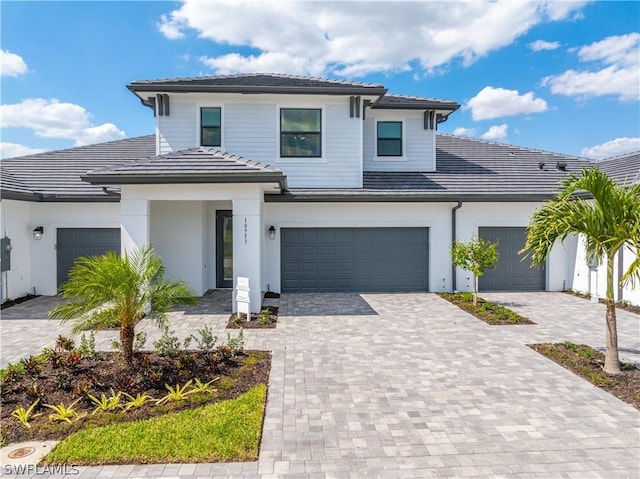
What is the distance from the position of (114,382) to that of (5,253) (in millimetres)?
8248

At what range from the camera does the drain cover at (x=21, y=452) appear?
3797 millimetres

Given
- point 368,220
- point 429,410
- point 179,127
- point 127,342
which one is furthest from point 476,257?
point 179,127

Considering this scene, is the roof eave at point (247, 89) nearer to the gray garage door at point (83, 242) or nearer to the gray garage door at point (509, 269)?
the gray garage door at point (83, 242)

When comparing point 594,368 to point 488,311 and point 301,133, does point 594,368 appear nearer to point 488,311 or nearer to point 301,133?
point 488,311

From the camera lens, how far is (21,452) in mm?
3869

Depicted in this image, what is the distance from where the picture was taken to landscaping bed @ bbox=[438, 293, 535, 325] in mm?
9008

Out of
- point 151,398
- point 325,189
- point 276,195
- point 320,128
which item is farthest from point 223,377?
point 320,128

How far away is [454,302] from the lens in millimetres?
11055

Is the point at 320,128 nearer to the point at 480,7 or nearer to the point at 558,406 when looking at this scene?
the point at 480,7

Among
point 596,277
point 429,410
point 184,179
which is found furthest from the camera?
point 596,277

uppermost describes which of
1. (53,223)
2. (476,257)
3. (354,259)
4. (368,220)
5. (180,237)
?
(368,220)

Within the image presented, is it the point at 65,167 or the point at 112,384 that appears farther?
the point at 65,167

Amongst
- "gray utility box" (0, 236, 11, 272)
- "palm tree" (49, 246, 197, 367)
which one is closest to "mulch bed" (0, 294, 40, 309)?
"gray utility box" (0, 236, 11, 272)

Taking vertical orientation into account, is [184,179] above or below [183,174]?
below
